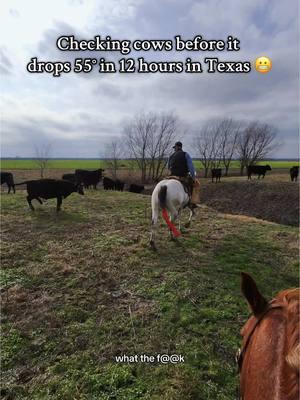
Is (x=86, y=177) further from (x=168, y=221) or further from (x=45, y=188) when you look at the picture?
(x=168, y=221)

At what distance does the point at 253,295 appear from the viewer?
1.36 meters

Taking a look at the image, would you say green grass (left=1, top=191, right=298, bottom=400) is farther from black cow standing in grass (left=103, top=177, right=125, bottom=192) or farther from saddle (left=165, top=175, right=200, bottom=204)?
black cow standing in grass (left=103, top=177, right=125, bottom=192)

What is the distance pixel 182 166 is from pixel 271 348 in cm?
743

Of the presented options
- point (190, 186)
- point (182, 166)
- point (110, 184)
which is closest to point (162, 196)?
point (190, 186)

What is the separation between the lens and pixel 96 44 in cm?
518

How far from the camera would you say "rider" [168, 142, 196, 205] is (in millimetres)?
8242

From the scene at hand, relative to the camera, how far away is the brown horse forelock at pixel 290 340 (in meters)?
0.86

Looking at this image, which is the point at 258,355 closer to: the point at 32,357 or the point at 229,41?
the point at 32,357

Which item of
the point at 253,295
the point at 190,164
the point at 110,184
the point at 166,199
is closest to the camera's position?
the point at 253,295

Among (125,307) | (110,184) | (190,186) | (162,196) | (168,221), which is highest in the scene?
(190,186)

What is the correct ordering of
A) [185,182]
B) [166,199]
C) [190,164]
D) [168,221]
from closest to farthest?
[166,199] → [168,221] → [185,182] → [190,164]

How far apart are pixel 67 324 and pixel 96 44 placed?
5.28m

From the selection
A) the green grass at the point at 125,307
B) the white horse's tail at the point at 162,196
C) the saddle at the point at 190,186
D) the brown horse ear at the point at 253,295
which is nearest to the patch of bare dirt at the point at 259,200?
the green grass at the point at 125,307

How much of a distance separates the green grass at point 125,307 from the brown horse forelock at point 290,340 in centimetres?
216
